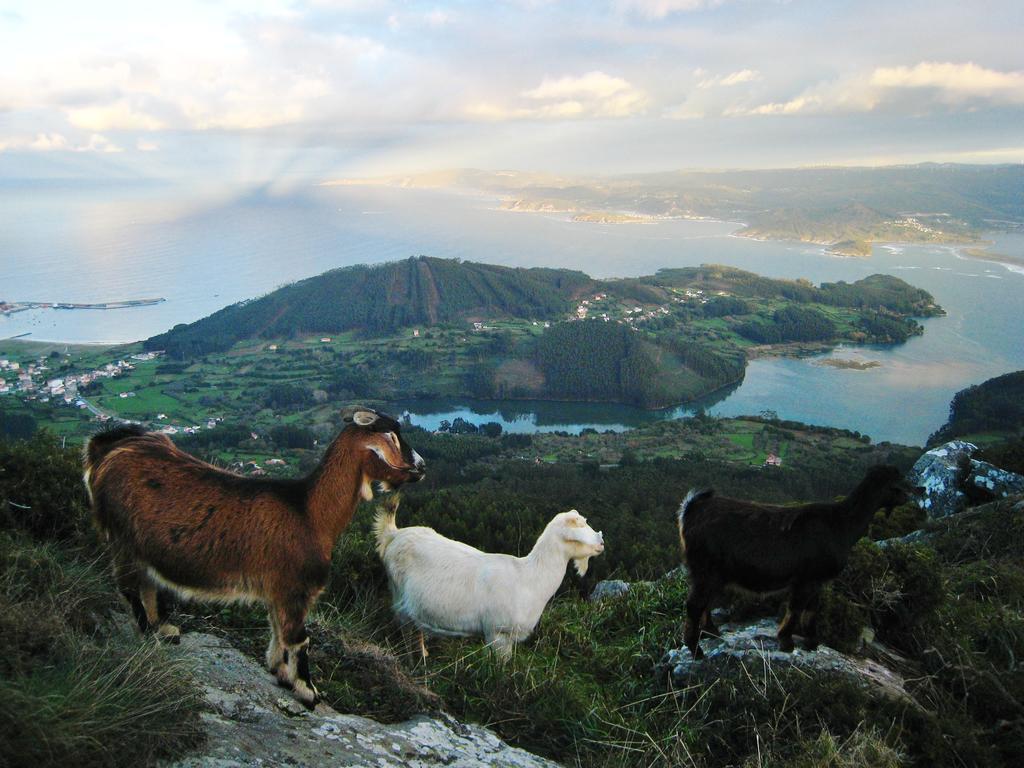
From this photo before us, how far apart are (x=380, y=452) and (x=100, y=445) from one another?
168 cm

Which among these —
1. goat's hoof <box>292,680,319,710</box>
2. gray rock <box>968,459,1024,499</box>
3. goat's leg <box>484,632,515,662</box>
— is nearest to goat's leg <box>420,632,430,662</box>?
goat's leg <box>484,632,515,662</box>

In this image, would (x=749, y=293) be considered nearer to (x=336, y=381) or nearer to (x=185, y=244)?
(x=336, y=381)

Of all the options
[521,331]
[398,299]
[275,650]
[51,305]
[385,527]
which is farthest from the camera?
[398,299]

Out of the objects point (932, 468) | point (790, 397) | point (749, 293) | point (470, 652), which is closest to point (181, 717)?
point (470, 652)

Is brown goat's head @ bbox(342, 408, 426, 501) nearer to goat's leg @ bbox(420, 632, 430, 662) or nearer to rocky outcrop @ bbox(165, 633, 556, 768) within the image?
rocky outcrop @ bbox(165, 633, 556, 768)

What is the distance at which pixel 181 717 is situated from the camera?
2686mm

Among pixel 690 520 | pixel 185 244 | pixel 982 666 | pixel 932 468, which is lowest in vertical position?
pixel 932 468

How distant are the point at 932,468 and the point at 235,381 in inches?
3152

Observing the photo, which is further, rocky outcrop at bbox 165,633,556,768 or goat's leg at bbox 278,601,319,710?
goat's leg at bbox 278,601,319,710

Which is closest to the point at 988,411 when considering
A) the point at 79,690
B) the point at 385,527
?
the point at 385,527

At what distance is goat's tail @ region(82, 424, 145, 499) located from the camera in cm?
377

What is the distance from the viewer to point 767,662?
4379 millimetres

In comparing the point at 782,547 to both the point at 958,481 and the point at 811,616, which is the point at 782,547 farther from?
the point at 958,481

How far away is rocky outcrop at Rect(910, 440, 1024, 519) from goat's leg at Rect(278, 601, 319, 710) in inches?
425
